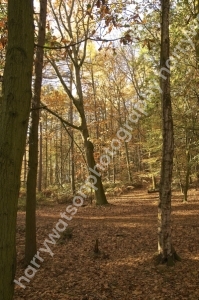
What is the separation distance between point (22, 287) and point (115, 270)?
79.3 inches

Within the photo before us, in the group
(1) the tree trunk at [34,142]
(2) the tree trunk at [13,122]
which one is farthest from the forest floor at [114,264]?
(2) the tree trunk at [13,122]

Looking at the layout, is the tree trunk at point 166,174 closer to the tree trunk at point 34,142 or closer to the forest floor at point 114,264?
the forest floor at point 114,264

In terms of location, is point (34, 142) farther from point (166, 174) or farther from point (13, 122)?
point (13, 122)

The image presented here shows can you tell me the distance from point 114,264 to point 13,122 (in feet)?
18.1

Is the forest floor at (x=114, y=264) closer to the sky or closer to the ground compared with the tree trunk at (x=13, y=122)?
closer to the ground

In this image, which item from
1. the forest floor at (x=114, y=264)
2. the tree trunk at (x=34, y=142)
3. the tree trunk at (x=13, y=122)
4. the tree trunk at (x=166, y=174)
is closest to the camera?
the tree trunk at (x=13, y=122)

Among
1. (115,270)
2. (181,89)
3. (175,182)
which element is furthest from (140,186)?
(115,270)

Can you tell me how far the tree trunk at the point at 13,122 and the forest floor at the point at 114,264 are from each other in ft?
11.8

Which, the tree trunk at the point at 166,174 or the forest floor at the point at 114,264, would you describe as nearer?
the forest floor at the point at 114,264

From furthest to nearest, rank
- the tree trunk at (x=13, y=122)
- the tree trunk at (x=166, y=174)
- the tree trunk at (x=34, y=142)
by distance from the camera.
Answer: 1. the tree trunk at (x=34, y=142)
2. the tree trunk at (x=166, y=174)
3. the tree trunk at (x=13, y=122)

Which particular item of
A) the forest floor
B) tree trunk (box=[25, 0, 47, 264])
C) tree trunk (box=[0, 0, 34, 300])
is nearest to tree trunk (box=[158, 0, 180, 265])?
the forest floor

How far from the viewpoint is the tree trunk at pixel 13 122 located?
2.17 m

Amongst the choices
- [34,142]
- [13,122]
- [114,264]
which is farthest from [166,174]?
[13,122]

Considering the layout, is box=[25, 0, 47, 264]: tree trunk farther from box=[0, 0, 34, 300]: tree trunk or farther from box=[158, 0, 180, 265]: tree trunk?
box=[0, 0, 34, 300]: tree trunk
